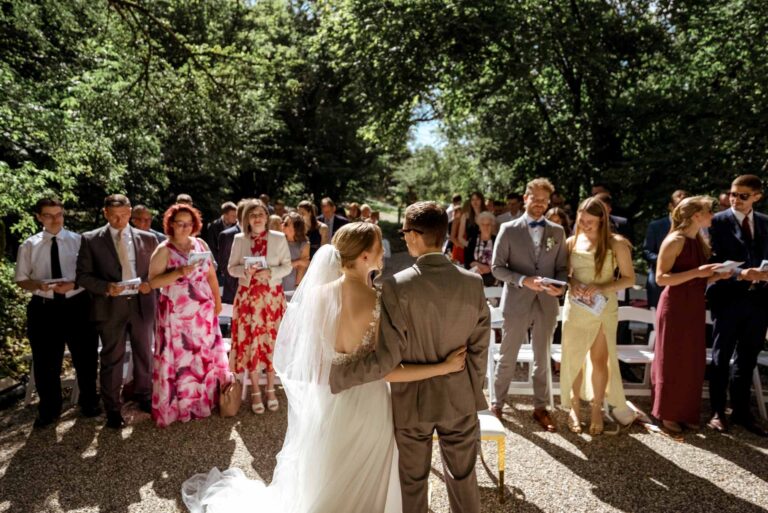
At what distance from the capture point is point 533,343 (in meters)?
5.05

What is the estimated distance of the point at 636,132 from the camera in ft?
34.9

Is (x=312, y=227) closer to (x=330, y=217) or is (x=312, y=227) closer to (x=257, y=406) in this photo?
(x=330, y=217)

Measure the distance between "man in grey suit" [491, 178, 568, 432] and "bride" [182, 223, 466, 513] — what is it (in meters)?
2.29

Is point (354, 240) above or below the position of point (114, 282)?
above

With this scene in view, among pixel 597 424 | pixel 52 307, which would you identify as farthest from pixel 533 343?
pixel 52 307

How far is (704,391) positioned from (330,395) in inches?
193

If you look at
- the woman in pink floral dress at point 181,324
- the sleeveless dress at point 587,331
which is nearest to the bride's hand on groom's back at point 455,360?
the sleeveless dress at point 587,331

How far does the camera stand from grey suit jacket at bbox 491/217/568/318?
193 inches

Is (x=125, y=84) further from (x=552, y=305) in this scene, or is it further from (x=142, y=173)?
(x=552, y=305)

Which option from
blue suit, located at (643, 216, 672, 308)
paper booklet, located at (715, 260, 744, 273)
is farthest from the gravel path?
blue suit, located at (643, 216, 672, 308)

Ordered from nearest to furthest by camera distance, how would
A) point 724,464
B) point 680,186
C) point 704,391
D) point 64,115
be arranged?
point 724,464
point 704,391
point 64,115
point 680,186

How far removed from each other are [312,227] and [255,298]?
3.21 metres

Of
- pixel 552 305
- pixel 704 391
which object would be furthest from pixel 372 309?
pixel 704 391

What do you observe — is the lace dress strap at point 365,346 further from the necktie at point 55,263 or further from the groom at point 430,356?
the necktie at point 55,263
